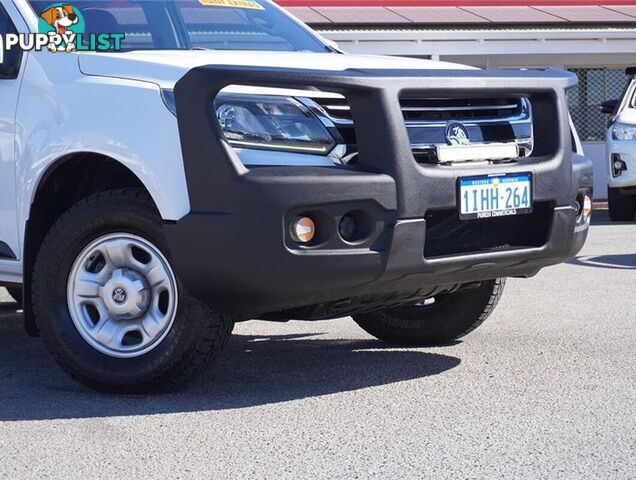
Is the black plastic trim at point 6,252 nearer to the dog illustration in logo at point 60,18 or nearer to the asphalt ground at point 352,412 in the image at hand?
the asphalt ground at point 352,412

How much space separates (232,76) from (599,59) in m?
17.8

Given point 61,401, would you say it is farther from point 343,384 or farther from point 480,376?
point 480,376

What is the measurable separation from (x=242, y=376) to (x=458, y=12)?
52.7ft

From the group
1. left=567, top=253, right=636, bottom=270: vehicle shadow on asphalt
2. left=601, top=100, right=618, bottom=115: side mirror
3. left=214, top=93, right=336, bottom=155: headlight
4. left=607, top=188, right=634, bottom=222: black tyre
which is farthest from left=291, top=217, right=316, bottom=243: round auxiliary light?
left=607, top=188, right=634, bottom=222: black tyre

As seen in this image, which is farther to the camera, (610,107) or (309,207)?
(610,107)

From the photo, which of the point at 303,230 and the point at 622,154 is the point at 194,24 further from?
the point at 622,154

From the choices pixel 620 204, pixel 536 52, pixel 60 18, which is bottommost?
pixel 620 204

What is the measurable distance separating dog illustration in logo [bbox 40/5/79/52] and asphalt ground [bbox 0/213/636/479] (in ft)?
4.78

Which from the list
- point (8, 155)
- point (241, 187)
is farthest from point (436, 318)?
point (8, 155)

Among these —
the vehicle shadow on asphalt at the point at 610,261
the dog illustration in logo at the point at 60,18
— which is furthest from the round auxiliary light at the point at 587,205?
the vehicle shadow on asphalt at the point at 610,261

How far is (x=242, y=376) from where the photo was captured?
562 cm

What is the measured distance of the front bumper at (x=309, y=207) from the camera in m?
4.69

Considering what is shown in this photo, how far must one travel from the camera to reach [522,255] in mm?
5258

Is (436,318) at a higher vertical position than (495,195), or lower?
lower
